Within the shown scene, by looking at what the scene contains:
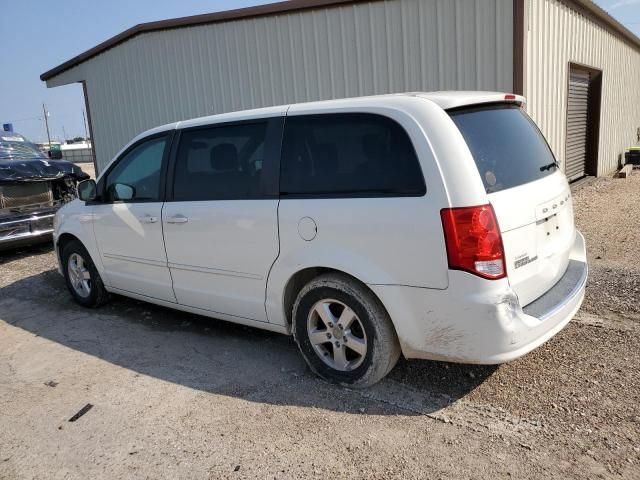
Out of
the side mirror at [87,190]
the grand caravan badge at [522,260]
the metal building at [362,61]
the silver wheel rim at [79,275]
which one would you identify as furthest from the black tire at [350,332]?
the metal building at [362,61]

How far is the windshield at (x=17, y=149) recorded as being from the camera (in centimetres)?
872

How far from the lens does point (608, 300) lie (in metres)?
4.70

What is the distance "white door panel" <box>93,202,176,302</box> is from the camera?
14.8 feet

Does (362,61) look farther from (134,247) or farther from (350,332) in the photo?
(350,332)

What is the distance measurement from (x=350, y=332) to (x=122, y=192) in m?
2.54

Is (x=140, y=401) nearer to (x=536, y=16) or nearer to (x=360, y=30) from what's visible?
(x=360, y=30)

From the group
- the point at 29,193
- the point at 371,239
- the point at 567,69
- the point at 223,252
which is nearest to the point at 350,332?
the point at 371,239

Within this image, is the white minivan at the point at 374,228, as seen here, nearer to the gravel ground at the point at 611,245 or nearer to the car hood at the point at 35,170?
the gravel ground at the point at 611,245

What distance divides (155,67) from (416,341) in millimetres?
10442

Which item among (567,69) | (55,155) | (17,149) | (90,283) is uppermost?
(567,69)

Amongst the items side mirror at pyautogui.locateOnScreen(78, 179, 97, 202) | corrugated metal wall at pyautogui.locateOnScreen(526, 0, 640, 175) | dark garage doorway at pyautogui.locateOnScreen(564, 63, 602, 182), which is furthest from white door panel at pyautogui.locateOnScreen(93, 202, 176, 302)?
dark garage doorway at pyautogui.locateOnScreen(564, 63, 602, 182)

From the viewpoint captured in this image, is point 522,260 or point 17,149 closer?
point 522,260

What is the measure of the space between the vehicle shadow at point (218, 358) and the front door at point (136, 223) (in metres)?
0.40

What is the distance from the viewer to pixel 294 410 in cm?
333
